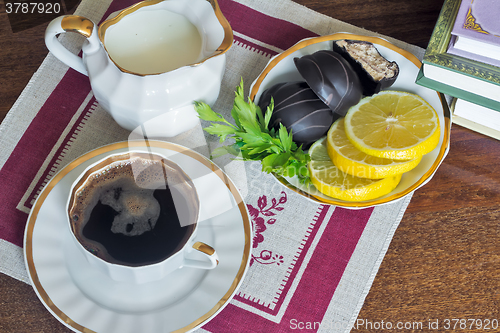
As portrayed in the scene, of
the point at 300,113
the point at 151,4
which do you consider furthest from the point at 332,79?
the point at 151,4

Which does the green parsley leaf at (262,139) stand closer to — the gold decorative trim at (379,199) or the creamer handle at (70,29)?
the gold decorative trim at (379,199)

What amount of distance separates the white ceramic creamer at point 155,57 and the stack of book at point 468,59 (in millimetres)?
363

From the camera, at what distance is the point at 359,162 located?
27.6 inches

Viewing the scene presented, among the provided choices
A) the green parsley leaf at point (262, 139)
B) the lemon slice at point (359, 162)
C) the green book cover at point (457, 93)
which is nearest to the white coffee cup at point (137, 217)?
the green parsley leaf at point (262, 139)

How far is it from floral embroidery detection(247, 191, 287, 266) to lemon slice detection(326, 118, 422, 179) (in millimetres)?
134

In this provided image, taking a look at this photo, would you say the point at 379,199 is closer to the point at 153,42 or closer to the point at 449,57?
the point at 449,57

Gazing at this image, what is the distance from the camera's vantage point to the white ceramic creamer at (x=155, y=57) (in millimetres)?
672

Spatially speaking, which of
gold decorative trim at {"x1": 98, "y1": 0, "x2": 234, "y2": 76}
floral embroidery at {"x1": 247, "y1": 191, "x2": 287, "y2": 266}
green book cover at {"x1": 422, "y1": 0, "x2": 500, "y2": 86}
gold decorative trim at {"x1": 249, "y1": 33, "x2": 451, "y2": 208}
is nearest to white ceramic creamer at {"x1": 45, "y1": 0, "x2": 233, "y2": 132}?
gold decorative trim at {"x1": 98, "y1": 0, "x2": 234, "y2": 76}

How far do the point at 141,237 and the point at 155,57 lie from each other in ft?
0.96

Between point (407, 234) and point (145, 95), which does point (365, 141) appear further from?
point (145, 95)

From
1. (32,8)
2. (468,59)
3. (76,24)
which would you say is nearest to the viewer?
(76,24)

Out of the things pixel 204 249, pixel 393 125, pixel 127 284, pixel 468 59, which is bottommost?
pixel 127 284

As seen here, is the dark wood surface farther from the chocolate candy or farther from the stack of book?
the chocolate candy

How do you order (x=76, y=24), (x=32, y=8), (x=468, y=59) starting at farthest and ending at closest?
(x=32, y=8)
(x=468, y=59)
(x=76, y=24)
